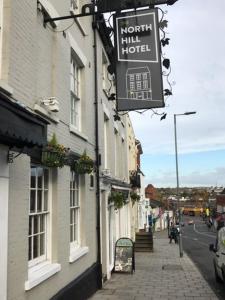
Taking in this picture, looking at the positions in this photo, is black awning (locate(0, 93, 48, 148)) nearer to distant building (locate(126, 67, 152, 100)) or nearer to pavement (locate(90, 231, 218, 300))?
distant building (locate(126, 67, 152, 100))

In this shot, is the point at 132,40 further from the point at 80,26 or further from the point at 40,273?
the point at 40,273

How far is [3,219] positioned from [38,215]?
196 cm

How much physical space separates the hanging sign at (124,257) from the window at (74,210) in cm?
485

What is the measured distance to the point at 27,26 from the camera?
7.06 m

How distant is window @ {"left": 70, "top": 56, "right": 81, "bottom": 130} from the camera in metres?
10.6

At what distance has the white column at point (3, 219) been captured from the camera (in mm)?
5836

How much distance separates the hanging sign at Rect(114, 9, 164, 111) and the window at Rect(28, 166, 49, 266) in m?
2.35

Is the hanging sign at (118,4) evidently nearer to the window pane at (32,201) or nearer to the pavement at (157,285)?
the window pane at (32,201)

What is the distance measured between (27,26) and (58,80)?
1853 millimetres

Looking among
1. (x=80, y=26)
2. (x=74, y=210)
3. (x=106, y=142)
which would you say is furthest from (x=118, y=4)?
(x=106, y=142)

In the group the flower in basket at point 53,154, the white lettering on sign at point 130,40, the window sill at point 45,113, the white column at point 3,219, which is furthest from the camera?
the white lettering on sign at point 130,40

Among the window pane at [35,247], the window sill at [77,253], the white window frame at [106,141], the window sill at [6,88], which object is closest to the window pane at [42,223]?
the window pane at [35,247]

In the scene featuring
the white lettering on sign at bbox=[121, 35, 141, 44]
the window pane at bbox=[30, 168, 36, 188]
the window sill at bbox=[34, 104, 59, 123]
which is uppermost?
the white lettering on sign at bbox=[121, 35, 141, 44]

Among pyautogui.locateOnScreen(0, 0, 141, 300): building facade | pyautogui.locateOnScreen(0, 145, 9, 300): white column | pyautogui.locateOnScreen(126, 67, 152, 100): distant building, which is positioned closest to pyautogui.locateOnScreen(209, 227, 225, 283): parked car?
pyautogui.locateOnScreen(0, 0, 141, 300): building facade
